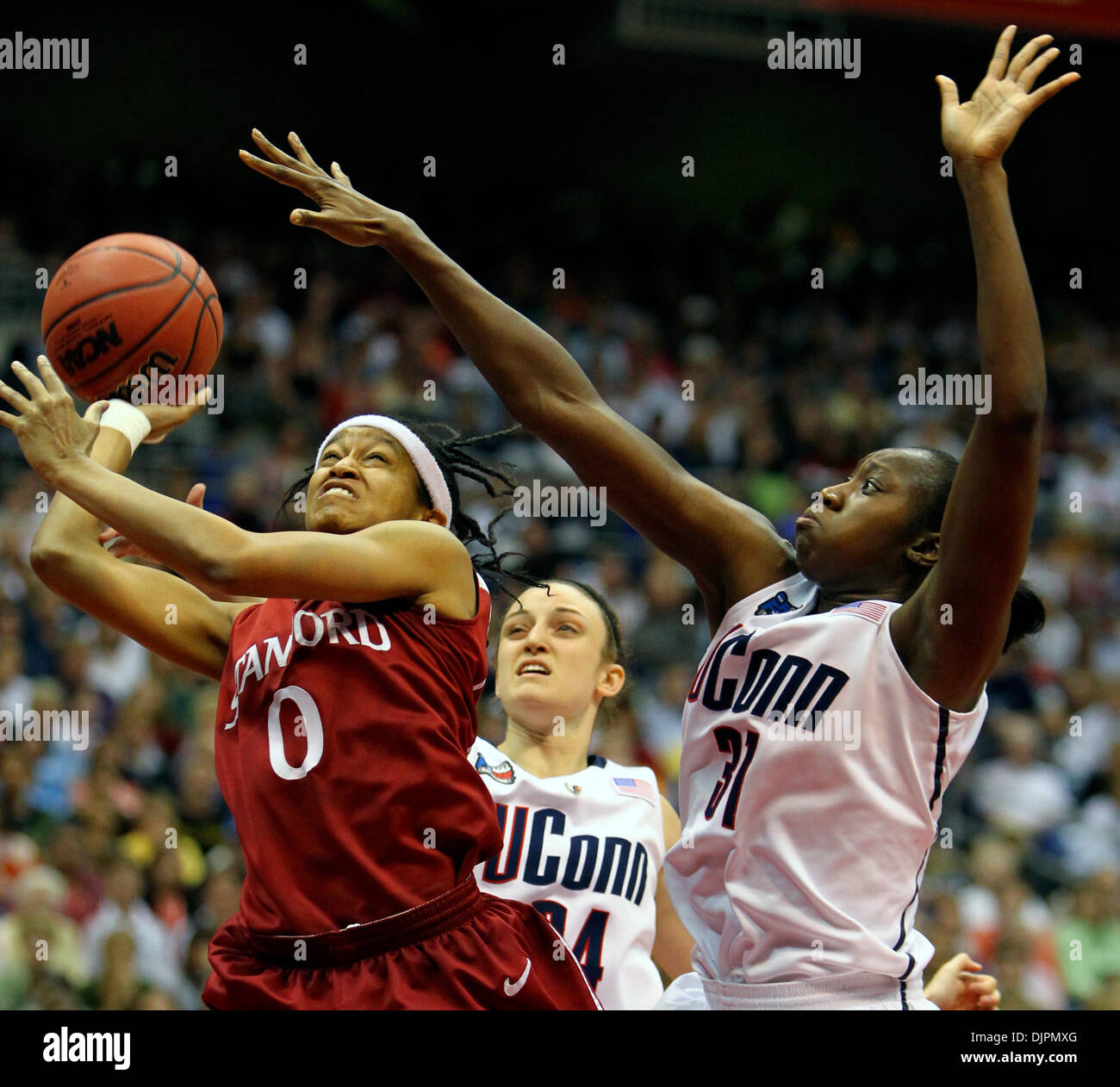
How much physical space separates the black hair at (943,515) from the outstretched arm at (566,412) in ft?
1.11

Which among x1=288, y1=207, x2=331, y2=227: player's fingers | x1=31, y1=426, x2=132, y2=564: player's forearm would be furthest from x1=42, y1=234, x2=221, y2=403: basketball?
x1=288, y1=207, x2=331, y2=227: player's fingers

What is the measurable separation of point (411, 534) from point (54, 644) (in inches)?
227

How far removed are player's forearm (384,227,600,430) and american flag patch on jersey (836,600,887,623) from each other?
0.71 metres

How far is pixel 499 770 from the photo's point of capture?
4.20 metres

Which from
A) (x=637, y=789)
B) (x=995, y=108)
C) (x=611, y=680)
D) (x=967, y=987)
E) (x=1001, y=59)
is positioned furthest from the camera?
(x=611, y=680)

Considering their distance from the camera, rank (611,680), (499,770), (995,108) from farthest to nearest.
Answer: (611,680) → (499,770) → (995,108)

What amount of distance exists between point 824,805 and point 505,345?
3.83 feet

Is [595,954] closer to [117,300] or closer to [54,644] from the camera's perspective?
[117,300]

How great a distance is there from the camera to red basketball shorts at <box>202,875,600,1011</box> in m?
2.72

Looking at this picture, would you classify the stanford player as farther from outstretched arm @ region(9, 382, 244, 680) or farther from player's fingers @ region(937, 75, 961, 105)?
player's fingers @ region(937, 75, 961, 105)

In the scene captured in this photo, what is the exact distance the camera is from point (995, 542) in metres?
2.72

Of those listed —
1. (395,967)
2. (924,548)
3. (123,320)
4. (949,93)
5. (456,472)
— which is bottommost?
(395,967)

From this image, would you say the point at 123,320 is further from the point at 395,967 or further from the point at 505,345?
the point at 395,967

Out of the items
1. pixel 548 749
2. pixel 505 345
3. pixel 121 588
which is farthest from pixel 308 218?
pixel 548 749
